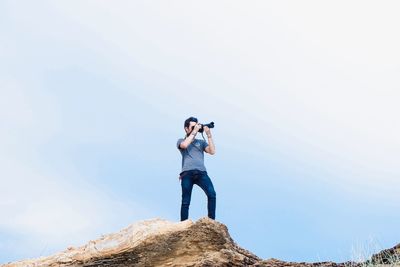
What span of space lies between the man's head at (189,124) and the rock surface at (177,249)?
2495 mm

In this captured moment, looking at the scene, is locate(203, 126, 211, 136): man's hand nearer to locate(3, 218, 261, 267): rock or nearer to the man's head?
the man's head

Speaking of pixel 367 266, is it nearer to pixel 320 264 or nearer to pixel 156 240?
pixel 320 264

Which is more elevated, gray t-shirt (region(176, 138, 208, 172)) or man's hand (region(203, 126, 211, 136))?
man's hand (region(203, 126, 211, 136))

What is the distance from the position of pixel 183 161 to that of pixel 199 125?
779 mm

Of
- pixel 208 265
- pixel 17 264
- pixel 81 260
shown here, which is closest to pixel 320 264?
pixel 208 265

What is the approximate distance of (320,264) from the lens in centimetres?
1214

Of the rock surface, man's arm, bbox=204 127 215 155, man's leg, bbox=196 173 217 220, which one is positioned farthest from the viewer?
man's arm, bbox=204 127 215 155

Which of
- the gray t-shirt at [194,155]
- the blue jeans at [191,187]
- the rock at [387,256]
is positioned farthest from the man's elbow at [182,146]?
the rock at [387,256]

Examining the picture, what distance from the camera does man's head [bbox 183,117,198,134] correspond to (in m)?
14.6

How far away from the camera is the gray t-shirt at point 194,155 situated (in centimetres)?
1424

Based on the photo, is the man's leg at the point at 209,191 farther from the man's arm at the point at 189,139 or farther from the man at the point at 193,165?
the man's arm at the point at 189,139

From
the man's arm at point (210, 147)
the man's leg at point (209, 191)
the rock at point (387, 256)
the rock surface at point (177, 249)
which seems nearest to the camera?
the rock at point (387, 256)

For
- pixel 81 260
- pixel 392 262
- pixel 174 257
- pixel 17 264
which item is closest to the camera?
pixel 392 262

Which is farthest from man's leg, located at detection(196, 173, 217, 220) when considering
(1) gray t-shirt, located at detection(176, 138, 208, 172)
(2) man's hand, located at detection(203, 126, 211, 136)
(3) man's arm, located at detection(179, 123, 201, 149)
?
(2) man's hand, located at detection(203, 126, 211, 136)
